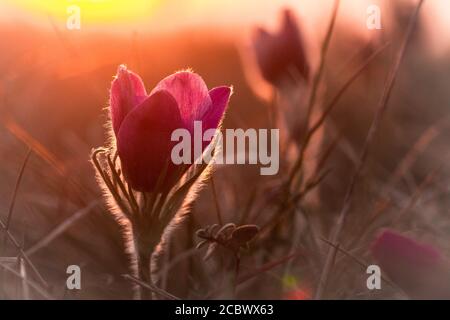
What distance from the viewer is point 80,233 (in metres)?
1.32

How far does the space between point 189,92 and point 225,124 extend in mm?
901

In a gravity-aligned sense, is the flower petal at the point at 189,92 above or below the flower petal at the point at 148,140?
above

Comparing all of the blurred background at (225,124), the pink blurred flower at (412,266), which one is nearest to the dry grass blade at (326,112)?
the blurred background at (225,124)

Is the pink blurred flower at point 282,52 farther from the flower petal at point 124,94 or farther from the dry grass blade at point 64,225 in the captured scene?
the flower petal at point 124,94

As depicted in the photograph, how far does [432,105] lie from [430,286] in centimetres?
118

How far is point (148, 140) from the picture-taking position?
0.82 meters

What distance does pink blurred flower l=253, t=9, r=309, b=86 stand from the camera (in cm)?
150

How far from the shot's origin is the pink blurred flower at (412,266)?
934 millimetres

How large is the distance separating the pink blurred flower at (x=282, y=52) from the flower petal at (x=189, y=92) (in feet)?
2.35

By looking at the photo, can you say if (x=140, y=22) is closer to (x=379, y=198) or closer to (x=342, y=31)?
(x=379, y=198)

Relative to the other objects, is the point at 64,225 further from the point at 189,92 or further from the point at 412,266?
the point at 412,266

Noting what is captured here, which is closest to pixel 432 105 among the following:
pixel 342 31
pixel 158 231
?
pixel 342 31

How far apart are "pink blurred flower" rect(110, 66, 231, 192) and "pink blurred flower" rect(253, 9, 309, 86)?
71 cm
